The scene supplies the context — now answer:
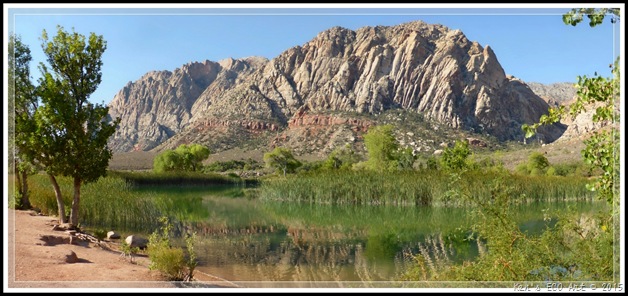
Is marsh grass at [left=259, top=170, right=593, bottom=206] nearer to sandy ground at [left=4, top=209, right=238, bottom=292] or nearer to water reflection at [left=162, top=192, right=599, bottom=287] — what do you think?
water reflection at [left=162, top=192, right=599, bottom=287]

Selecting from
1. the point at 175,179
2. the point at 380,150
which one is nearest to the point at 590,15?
the point at 380,150

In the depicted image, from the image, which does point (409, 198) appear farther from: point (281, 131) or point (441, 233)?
point (281, 131)

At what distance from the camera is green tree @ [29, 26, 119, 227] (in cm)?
752

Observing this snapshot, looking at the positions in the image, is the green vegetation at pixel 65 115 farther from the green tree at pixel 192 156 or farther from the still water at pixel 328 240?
the green tree at pixel 192 156

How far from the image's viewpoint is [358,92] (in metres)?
82.4

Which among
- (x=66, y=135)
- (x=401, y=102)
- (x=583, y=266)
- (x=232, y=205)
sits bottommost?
(x=232, y=205)

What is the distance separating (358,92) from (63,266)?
7844 centimetres

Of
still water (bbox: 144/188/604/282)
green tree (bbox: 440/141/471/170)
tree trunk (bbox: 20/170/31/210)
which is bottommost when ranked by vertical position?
still water (bbox: 144/188/604/282)

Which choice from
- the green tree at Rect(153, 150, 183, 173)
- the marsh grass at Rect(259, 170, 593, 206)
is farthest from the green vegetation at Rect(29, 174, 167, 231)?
the green tree at Rect(153, 150, 183, 173)

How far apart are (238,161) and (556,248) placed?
5044cm

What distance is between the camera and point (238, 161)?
5403cm

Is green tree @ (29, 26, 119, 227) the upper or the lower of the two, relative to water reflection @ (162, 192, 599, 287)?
upper

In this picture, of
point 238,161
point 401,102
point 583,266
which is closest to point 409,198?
point 583,266

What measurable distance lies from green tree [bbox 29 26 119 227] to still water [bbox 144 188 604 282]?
9.13ft
